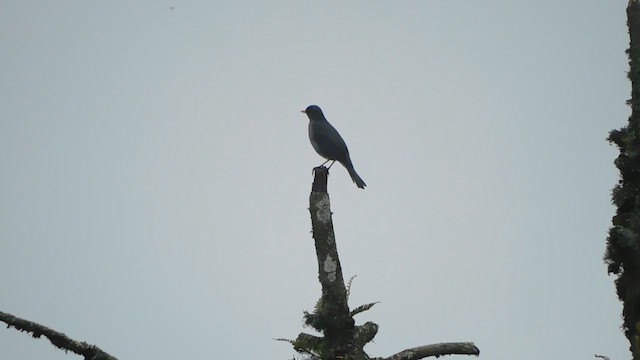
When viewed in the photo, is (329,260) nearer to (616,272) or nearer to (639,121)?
(616,272)

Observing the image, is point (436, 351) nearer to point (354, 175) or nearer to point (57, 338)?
point (57, 338)

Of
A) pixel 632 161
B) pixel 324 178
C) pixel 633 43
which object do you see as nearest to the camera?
pixel 632 161

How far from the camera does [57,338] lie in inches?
173

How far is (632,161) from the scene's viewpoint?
4.93 meters

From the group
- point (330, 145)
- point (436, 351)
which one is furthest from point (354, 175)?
point (436, 351)

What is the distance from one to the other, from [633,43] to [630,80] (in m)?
0.38

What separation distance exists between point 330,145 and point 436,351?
8214mm

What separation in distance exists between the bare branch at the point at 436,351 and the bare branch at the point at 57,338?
2.05 meters

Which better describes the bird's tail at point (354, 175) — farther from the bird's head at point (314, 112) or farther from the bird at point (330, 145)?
the bird's head at point (314, 112)

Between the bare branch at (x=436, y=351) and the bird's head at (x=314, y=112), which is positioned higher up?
the bird's head at (x=314, y=112)

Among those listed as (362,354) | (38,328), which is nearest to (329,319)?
(362,354)

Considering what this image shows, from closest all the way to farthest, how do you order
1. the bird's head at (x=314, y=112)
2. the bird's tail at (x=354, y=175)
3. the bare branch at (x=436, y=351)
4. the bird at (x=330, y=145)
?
the bare branch at (x=436, y=351) < the bird's tail at (x=354, y=175) < the bird at (x=330, y=145) < the bird's head at (x=314, y=112)

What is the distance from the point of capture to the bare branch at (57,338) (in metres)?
4.27

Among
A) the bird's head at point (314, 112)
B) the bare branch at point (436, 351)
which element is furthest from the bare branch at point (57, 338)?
the bird's head at point (314, 112)
